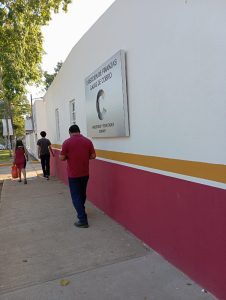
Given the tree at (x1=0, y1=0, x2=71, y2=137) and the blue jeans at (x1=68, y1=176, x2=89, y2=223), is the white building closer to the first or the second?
the blue jeans at (x1=68, y1=176, x2=89, y2=223)

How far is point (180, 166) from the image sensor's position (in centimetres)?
379

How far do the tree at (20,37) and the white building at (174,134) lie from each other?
17.7ft

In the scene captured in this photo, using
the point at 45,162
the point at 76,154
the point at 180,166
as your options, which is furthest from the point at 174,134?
the point at 45,162

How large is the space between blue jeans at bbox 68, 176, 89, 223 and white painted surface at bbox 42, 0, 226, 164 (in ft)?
2.55

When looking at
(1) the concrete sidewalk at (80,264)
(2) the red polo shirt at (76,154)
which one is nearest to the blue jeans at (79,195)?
(2) the red polo shirt at (76,154)

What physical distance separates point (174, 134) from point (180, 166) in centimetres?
38

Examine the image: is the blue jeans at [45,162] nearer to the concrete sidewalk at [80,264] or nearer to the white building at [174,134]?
the concrete sidewalk at [80,264]

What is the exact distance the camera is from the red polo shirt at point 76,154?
233 inches

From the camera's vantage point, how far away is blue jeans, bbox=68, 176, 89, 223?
5953mm

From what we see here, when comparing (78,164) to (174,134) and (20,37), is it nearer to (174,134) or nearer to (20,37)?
(174,134)

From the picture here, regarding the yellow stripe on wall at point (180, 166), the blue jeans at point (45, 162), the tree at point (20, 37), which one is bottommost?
the blue jeans at point (45, 162)

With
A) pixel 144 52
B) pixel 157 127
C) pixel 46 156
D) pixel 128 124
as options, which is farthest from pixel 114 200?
pixel 46 156

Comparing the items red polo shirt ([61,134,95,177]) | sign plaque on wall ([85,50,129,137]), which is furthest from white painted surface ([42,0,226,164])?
red polo shirt ([61,134,95,177])

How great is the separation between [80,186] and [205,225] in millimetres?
3037
